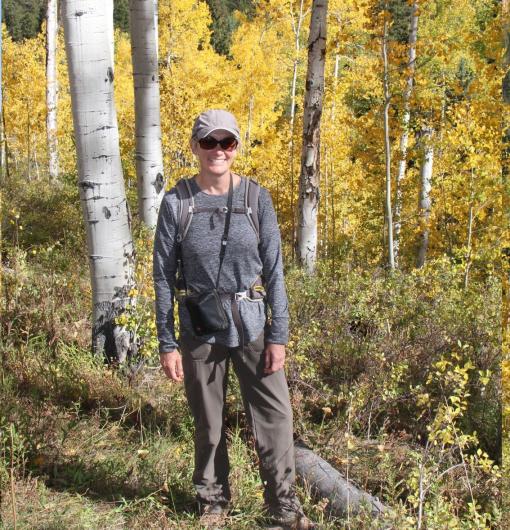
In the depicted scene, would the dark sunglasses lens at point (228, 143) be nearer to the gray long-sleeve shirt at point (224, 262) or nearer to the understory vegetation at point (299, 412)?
the gray long-sleeve shirt at point (224, 262)

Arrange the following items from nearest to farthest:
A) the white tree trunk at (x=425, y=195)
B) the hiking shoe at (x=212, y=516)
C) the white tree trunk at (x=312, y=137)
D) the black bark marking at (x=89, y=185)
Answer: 1. the hiking shoe at (x=212, y=516)
2. the black bark marking at (x=89, y=185)
3. the white tree trunk at (x=312, y=137)
4. the white tree trunk at (x=425, y=195)

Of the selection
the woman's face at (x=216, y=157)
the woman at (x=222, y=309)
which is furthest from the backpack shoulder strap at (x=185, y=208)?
the woman's face at (x=216, y=157)

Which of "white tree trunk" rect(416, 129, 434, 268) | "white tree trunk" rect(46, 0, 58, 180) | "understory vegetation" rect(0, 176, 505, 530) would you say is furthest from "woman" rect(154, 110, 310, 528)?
"white tree trunk" rect(46, 0, 58, 180)

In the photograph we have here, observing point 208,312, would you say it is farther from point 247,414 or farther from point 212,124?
point 212,124

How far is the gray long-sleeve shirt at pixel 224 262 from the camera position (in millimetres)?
2348

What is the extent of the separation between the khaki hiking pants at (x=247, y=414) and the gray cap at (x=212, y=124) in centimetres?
89

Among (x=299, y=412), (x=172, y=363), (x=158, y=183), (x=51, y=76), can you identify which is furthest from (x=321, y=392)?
(x=51, y=76)

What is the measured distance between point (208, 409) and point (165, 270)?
66cm

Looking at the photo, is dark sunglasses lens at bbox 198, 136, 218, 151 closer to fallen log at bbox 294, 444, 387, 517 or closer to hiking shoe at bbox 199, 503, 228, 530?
hiking shoe at bbox 199, 503, 228, 530

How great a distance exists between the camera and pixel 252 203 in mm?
2365

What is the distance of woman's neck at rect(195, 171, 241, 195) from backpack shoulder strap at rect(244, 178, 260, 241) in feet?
0.30

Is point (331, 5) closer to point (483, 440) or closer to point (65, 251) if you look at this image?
point (65, 251)

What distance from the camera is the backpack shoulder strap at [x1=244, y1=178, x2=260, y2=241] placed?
236 centimetres

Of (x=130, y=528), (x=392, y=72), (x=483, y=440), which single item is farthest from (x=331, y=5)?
(x=130, y=528)
